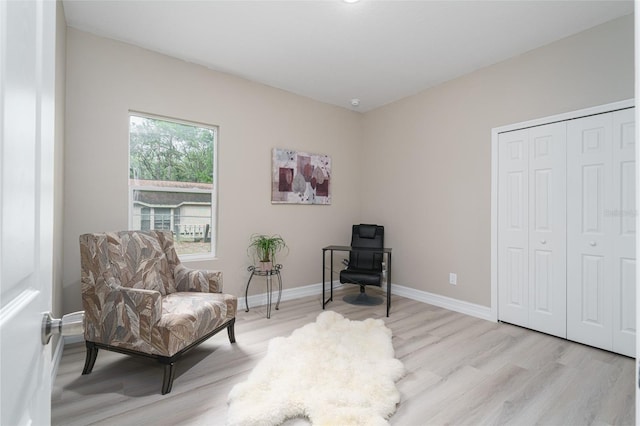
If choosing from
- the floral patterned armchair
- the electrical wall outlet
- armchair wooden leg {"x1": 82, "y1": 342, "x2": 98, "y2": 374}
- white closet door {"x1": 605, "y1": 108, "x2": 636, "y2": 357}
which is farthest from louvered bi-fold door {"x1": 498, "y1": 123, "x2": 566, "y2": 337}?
armchair wooden leg {"x1": 82, "y1": 342, "x2": 98, "y2": 374}

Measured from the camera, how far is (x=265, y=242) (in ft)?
11.6

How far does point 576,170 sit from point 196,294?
350 centimetres

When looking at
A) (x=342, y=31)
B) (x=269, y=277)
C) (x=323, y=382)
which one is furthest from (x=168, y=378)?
(x=342, y=31)

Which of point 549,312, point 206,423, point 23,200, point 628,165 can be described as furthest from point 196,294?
point 628,165

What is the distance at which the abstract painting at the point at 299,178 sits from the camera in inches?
156

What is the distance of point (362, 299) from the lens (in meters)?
4.07

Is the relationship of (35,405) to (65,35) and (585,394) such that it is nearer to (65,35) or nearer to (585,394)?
(585,394)

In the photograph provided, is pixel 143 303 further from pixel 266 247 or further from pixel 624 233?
pixel 624 233

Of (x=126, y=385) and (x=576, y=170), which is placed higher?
(x=576, y=170)

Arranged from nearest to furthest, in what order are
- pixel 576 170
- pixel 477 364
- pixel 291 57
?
pixel 477 364 → pixel 576 170 → pixel 291 57

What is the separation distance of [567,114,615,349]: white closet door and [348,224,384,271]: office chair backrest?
1974 mm

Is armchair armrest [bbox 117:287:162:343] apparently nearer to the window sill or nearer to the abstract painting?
the window sill

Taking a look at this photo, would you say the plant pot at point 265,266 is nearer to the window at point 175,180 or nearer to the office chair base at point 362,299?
the window at point 175,180

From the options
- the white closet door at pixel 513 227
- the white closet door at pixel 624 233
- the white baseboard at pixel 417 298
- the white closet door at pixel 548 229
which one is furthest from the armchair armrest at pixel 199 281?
the white closet door at pixel 624 233
